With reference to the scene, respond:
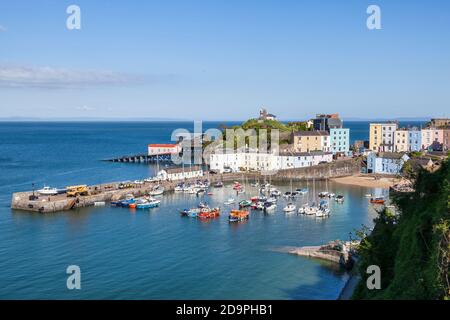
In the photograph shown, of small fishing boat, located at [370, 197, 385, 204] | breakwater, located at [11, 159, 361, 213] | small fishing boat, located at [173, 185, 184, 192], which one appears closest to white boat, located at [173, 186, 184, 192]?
small fishing boat, located at [173, 185, 184, 192]

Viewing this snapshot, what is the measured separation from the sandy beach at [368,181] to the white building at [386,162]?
41.9 inches

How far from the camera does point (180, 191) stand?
29.3 meters

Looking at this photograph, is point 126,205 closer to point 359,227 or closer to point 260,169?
point 359,227

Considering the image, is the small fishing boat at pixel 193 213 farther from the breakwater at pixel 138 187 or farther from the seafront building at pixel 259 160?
the seafront building at pixel 259 160

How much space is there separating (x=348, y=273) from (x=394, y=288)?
6.34m

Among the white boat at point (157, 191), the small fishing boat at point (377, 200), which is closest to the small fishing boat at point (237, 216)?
the small fishing boat at point (377, 200)

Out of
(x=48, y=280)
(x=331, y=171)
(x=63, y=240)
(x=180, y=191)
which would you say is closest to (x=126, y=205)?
(x=180, y=191)

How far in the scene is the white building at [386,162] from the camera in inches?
1298

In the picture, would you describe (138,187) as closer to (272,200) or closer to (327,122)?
(272,200)

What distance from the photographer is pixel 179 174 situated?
1299 inches

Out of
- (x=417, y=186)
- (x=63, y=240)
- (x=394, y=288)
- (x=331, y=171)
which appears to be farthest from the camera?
(x=331, y=171)

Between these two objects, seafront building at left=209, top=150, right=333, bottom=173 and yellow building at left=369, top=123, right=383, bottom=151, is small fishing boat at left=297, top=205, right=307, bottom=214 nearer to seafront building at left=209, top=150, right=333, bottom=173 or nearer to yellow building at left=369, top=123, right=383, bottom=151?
seafront building at left=209, top=150, right=333, bottom=173

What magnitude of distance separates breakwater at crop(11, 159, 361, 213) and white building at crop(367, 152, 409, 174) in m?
1.19

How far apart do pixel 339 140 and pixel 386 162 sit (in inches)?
387
